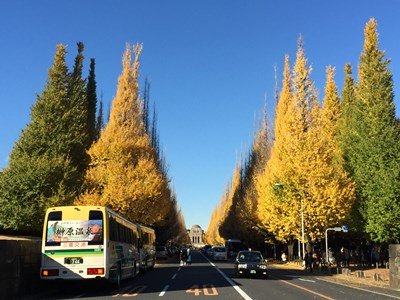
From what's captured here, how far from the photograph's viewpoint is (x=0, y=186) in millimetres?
34000

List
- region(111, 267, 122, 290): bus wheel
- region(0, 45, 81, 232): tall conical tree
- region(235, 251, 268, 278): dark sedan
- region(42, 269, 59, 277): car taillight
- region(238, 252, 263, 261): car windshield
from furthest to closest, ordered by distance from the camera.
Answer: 1. region(0, 45, 81, 232): tall conical tree
2. region(238, 252, 263, 261): car windshield
3. region(235, 251, 268, 278): dark sedan
4. region(111, 267, 122, 290): bus wheel
5. region(42, 269, 59, 277): car taillight

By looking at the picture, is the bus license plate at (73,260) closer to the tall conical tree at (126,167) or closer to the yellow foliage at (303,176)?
the tall conical tree at (126,167)

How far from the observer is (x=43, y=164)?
34.4 m

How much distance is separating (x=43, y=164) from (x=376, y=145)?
23818mm

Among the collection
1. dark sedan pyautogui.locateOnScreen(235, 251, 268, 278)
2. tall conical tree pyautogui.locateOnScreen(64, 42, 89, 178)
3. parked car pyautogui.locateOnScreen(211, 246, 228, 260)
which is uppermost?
tall conical tree pyautogui.locateOnScreen(64, 42, 89, 178)

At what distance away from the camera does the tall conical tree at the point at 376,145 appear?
32.8m

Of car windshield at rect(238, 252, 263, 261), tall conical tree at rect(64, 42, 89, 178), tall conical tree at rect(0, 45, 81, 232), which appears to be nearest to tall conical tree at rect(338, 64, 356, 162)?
car windshield at rect(238, 252, 263, 261)

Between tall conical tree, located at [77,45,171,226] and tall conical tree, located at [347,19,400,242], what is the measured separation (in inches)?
630

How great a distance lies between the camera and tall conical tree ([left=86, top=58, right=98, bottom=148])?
47656 mm

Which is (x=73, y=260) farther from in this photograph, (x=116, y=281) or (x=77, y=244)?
(x=116, y=281)

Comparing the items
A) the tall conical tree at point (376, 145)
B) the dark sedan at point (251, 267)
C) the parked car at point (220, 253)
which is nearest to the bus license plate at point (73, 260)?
the dark sedan at point (251, 267)

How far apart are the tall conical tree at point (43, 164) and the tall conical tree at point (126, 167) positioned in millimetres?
1862

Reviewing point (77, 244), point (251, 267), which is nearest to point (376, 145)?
point (251, 267)

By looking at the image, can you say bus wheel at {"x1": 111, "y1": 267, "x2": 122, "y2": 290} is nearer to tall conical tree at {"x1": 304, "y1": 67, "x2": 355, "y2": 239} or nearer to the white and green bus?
the white and green bus
